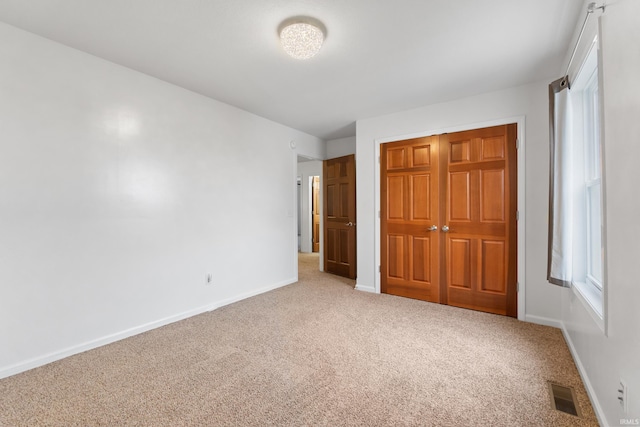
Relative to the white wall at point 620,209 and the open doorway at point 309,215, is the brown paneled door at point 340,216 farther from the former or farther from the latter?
the white wall at point 620,209

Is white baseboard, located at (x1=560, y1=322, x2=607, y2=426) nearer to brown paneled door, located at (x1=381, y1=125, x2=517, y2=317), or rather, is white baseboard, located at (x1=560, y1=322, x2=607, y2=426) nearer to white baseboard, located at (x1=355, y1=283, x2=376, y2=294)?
brown paneled door, located at (x1=381, y1=125, x2=517, y2=317)

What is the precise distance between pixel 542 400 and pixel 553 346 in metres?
→ 0.91

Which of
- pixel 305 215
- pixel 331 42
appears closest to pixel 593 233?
pixel 331 42

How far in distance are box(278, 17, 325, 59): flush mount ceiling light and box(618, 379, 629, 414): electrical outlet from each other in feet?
8.11

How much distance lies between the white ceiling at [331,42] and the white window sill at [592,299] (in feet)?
6.06

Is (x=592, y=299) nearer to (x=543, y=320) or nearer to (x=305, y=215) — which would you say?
(x=543, y=320)

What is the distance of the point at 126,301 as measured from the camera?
259 cm

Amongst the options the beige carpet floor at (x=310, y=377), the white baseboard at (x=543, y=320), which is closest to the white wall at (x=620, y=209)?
the beige carpet floor at (x=310, y=377)

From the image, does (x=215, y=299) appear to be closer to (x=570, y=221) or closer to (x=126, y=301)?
(x=126, y=301)

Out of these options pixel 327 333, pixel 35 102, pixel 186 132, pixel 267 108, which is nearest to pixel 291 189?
pixel 267 108

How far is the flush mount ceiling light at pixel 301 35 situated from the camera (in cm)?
191

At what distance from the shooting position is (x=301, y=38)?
1.95 metres

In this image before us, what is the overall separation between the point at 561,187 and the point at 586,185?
17cm

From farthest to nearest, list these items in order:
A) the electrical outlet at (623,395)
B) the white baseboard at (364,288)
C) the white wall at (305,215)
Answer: the white wall at (305,215) < the white baseboard at (364,288) < the electrical outlet at (623,395)
